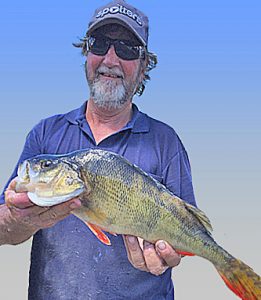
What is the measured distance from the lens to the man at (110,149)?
163 inches

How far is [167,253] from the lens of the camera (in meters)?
3.89

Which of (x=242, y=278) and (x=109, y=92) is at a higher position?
(x=109, y=92)

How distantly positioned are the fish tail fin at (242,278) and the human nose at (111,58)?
5.50 feet

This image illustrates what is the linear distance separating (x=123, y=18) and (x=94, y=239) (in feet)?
5.42

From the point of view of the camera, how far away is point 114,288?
4242mm

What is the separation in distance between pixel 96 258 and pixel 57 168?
0.94m

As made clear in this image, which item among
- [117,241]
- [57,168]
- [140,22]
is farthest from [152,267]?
[140,22]

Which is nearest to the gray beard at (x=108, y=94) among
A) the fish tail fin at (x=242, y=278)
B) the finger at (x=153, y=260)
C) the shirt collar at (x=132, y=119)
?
the shirt collar at (x=132, y=119)

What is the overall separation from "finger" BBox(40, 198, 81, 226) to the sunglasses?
5.03ft

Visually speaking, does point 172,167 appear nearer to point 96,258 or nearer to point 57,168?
point 96,258

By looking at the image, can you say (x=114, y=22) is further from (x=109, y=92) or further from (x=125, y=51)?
(x=109, y=92)

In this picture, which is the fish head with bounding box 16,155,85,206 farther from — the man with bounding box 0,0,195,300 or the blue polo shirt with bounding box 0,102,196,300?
the blue polo shirt with bounding box 0,102,196,300

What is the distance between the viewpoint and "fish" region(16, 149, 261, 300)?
3498 mm

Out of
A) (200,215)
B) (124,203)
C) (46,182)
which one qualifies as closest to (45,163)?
(46,182)
